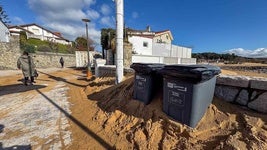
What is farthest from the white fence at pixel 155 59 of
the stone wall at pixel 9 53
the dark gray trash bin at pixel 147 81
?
the stone wall at pixel 9 53

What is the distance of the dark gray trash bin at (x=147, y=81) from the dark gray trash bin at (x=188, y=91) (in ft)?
2.27

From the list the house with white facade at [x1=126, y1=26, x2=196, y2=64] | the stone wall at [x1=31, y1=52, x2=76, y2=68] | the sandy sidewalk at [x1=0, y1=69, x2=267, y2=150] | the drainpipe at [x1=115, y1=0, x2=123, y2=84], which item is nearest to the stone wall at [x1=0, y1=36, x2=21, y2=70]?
the stone wall at [x1=31, y1=52, x2=76, y2=68]

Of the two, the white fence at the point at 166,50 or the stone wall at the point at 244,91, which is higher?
the white fence at the point at 166,50

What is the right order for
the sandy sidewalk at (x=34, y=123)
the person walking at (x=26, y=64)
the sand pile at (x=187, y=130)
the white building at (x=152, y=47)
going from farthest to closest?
the white building at (x=152, y=47) < the person walking at (x=26, y=64) < the sandy sidewalk at (x=34, y=123) < the sand pile at (x=187, y=130)

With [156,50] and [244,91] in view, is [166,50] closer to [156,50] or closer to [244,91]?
[156,50]

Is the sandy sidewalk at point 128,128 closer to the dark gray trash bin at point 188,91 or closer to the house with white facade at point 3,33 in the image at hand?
the dark gray trash bin at point 188,91

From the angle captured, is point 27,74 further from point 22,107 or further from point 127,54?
point 127,54

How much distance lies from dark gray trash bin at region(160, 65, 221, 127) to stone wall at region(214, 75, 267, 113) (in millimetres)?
416

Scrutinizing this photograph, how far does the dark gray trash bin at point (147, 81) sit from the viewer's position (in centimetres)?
→ 356

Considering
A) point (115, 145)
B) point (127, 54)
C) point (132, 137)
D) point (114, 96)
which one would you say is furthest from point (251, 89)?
point (127, 54)

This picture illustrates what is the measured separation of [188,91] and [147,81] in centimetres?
127

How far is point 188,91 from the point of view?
2490 millimetres

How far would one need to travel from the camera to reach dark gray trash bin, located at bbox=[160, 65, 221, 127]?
7.98ft

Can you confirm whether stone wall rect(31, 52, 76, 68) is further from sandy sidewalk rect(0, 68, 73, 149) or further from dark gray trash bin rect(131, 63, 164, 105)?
dark gray trash bin rect(131, 63, 164, 105)
